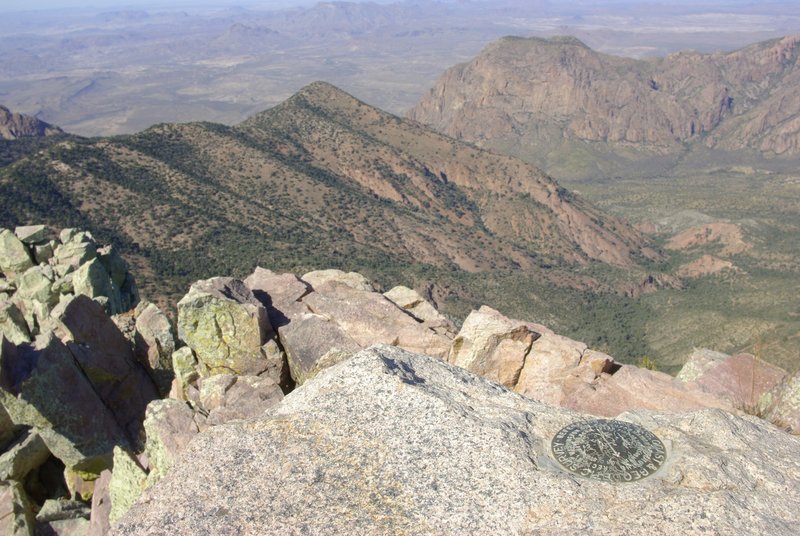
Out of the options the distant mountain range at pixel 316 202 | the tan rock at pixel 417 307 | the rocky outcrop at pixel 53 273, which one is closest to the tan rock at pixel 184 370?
the rocky outcrop at pixel 53 273

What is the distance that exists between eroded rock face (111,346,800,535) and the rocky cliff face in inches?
6875

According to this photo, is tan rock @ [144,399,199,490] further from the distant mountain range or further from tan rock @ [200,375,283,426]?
the distant mountain range

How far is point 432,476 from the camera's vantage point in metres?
9.45

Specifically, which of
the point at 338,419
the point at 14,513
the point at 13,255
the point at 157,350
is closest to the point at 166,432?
the point at 14,513

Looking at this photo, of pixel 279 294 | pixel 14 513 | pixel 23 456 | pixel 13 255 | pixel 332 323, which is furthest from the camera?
pixel 13 255

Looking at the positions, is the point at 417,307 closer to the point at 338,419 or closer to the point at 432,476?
the point at 338,419

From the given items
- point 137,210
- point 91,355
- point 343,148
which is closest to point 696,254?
point 343,148

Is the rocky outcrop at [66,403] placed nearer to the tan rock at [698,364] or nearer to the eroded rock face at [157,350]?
the eroded rock face at [157,350]

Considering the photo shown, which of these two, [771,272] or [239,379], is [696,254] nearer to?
[771,272]

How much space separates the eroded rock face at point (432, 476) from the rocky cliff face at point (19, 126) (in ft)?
573

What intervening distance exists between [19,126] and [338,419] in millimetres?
188041

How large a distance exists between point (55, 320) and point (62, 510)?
6783mm

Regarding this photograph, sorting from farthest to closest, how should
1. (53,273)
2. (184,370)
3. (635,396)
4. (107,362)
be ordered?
(53,273), (107,362), (184,370), (635,396)

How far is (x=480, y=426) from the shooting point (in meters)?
10.5
